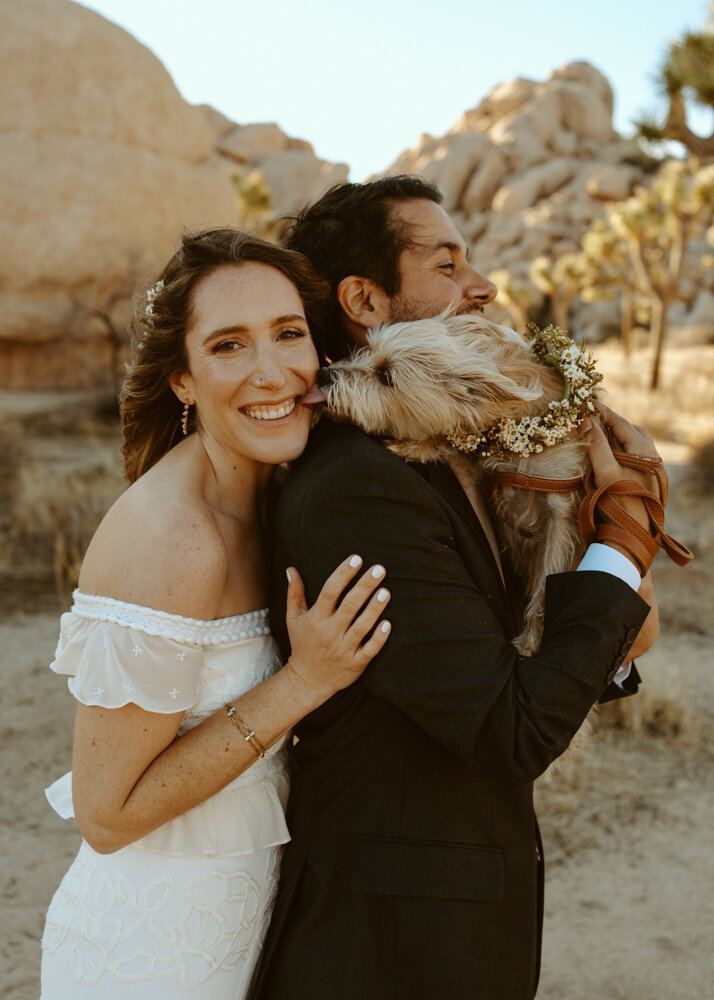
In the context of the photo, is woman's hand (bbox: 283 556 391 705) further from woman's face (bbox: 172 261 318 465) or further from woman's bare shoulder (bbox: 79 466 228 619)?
woman's face (bbox: 172 261 318 465)

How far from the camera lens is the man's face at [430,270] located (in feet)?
8.20

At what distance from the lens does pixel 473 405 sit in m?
2.21

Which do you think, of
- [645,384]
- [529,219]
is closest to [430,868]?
[645,384]

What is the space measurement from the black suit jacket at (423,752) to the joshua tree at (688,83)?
27654 millimetres

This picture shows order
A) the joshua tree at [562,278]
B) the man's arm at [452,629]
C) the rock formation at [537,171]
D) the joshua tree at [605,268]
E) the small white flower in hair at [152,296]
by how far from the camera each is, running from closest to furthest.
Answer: the man's arm at [452,629] → the small white flower in hair at [152,296] → the joshua tree at [605,268] → the joshua tree at [562,278] → the rock formation at [537,171]

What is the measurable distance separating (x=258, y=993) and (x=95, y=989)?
0.38 metres

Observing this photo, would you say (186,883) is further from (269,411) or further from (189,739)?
(269,411)

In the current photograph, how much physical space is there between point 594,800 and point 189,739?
4286 millimetres

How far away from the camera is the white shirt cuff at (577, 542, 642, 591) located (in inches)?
76.5

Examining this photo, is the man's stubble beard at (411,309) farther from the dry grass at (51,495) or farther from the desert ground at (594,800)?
the dry grass at (51,495)

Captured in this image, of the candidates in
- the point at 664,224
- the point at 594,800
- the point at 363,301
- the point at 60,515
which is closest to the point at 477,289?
the point at 363,301

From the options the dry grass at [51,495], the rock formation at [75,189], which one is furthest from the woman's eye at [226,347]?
the rock formation at [75,189]

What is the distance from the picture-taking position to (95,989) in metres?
2.01

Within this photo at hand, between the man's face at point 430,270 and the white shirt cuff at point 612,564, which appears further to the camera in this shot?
the man's face at point 430,270
